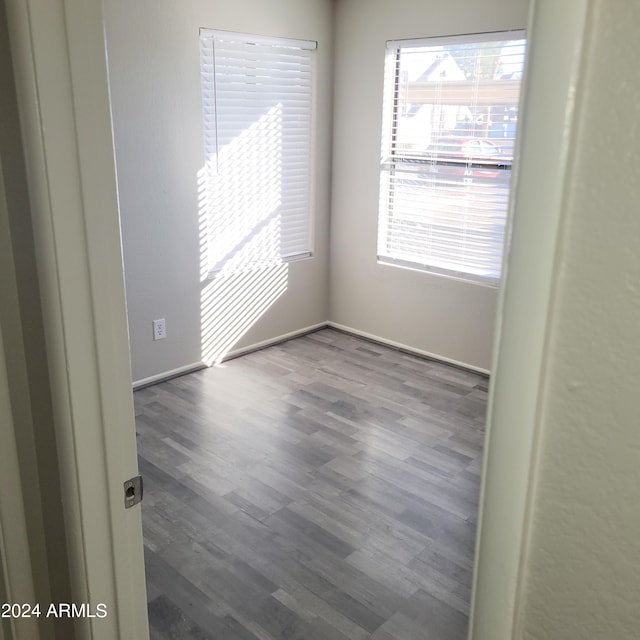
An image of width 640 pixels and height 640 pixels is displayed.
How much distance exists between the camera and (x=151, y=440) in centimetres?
325

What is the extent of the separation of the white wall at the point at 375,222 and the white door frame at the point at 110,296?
10.1 feet

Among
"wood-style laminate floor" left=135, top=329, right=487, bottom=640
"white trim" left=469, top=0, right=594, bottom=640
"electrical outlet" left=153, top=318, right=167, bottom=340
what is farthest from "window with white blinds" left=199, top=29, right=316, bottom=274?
"white trim" left=469, top=0, right=594, bottom=640

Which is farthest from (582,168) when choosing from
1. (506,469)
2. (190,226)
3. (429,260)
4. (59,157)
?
(429,260)

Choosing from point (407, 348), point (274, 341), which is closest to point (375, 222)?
point (407, 348)

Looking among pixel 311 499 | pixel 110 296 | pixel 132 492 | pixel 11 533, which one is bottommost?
pixel 311 499

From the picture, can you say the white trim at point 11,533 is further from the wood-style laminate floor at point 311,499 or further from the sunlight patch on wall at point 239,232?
the sunlight patch on wall at point 239,232

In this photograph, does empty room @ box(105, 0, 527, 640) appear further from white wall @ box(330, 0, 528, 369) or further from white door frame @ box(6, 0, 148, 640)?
white door frame @ box(6, 0, 148, 640)

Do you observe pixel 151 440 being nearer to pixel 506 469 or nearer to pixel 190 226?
pixel 190 226

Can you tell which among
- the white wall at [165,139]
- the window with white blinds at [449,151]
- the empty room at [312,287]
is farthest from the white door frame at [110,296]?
the window with white blinds at [449,151]

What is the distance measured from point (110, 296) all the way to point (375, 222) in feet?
11.4

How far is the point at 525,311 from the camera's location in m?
0.53

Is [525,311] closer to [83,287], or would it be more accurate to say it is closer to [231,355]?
[83,287]

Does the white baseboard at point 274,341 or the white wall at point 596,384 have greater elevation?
the white wall at point 596,384

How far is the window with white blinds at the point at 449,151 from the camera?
3746 millimetres
